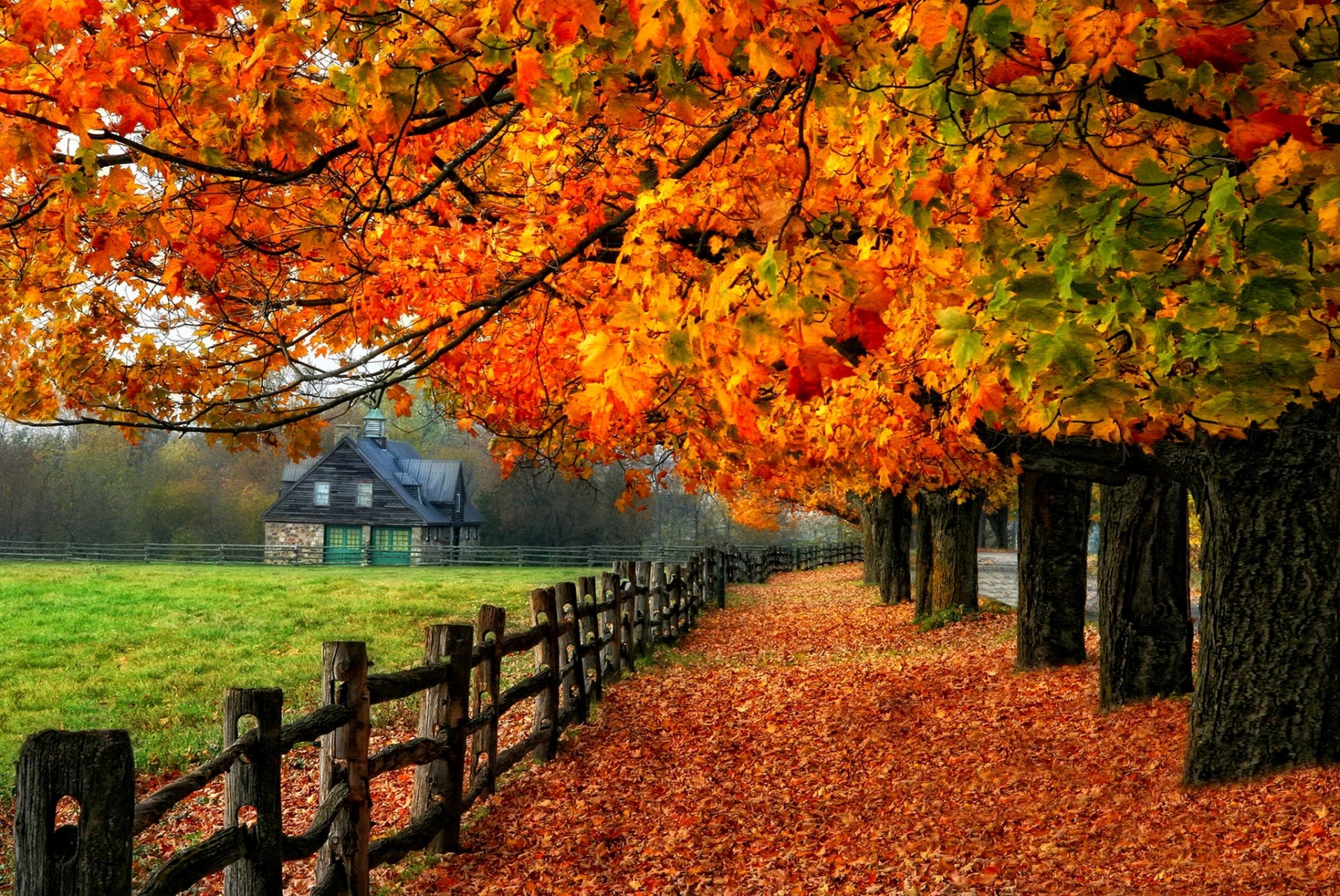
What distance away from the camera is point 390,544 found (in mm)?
55625

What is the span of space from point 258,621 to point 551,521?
41.4m

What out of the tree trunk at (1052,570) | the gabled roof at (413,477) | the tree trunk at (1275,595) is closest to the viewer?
the tree trunk at (1275,595)

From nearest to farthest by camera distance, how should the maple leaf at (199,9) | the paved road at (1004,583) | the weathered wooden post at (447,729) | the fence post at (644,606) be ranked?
the maple leaf at (199,9)
the weathered wooden post at (447,729)
the fence post at (644,606)
the paved road at (1004,583)

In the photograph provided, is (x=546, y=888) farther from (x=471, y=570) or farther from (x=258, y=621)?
(x=471, y=570)

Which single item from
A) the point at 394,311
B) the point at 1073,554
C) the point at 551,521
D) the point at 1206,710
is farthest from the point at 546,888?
the point at 551,521

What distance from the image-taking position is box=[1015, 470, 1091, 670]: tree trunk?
13328 millimetres

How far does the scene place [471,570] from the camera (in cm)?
4766

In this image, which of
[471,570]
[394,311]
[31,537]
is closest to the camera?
[394,311]

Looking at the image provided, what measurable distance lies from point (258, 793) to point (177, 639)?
53.7ft

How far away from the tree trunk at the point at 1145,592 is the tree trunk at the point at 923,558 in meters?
11.1

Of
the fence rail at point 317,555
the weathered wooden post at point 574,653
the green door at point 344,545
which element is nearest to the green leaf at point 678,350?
the weathered wooden post at point 574,653

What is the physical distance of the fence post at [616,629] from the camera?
1399 cm

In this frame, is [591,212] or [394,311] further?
[394,311]

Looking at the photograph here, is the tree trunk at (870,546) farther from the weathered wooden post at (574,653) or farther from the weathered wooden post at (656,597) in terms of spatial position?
the weathered wooden post at (574,653)
